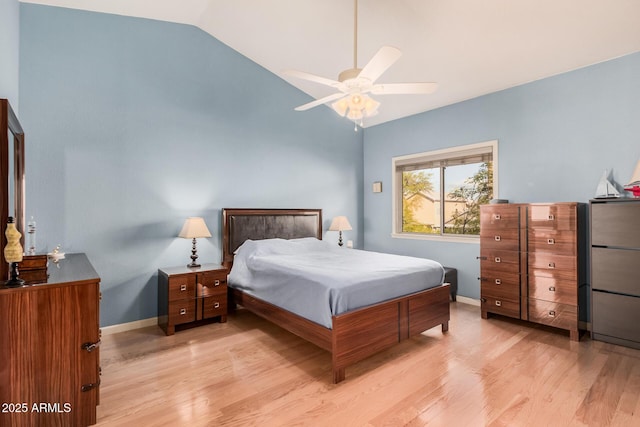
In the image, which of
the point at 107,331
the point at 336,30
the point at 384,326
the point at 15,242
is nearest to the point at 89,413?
the point at 15,242

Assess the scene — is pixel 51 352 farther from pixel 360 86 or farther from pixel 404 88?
pixel 404 88

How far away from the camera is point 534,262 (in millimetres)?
3438

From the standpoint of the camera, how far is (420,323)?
9.93 feet

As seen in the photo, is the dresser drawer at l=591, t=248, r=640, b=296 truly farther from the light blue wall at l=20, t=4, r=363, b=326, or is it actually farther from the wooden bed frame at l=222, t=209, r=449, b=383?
the light blue wall at l=20, t=4, r=363, b=326

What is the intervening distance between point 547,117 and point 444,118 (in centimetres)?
126

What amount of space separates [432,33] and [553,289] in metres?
2.91

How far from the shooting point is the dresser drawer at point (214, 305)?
346 centimetres

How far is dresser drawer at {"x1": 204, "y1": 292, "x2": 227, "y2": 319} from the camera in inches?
136

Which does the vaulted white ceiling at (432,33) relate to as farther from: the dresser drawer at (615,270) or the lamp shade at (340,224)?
the lamp shade at (340,224)

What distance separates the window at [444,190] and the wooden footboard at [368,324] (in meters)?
1.64

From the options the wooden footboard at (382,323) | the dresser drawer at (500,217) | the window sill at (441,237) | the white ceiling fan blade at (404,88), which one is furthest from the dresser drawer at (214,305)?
the dresser drawer at (500,217)

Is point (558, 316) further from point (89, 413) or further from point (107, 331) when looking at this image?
point (107, 331)

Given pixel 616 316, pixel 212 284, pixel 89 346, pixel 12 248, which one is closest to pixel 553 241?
pixel 616 316

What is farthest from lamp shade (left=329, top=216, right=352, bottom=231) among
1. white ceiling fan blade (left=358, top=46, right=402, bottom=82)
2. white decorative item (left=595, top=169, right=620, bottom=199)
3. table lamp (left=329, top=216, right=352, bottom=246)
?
white decorative item (left=595, top=169, right=620, bottom=199)
